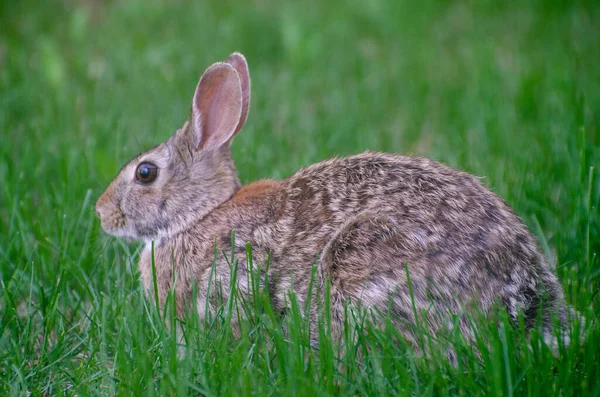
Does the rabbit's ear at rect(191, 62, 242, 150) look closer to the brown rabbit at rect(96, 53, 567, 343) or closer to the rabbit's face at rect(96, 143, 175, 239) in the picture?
the brown rabbit at rect(96, 53, 567, 343)

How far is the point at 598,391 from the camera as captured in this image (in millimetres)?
2881

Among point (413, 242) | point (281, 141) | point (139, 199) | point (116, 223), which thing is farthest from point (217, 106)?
point (281, 141)

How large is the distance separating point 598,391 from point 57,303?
8.30 feet

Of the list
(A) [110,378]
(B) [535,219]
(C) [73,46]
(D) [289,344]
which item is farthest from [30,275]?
(C) [73,46]

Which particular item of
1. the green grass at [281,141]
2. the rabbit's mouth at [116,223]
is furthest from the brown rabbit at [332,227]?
the green grass at [281,141]

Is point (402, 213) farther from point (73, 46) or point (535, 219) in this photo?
point (73, 46)

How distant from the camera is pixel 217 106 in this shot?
4.25m

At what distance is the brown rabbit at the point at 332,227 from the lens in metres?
3.24

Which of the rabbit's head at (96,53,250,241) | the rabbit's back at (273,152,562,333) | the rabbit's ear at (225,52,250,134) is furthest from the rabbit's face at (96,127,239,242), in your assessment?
the rabbit's back at (273,152,562,333)

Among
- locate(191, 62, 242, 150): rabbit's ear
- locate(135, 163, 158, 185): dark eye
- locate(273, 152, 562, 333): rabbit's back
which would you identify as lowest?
locate(273, 152, 562, 333): rabbit's back

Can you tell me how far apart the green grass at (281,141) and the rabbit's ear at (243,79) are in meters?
0.86

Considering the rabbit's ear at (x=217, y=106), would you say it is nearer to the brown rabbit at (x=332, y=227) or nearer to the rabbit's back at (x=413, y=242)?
the brown rabbit at (x=332, y=227)

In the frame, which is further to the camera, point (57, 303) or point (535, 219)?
point (535, 219)

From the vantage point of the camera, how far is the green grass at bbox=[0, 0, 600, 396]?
307 cm
